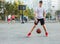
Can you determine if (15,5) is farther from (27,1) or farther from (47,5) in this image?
(47,5)

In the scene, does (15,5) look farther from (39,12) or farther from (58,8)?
(39,12)

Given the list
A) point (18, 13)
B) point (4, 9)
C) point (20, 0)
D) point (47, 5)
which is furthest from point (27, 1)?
point (4, 9)

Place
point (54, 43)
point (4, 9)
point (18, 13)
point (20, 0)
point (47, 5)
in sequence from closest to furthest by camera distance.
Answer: point (54, 43), point (4, 9), point (18, 13), point (20, 0), point (47, 5)

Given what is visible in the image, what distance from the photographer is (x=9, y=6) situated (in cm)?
7788

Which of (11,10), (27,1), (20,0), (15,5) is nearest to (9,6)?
(11,10)

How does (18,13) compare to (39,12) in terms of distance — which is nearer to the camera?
(39,12)

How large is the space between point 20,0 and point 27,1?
9776mm

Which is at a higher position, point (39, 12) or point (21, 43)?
point (39, 12)

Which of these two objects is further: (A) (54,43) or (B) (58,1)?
(B) (58,1)

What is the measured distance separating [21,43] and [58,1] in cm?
10162

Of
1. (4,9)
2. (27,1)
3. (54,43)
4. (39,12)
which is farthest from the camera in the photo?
(27,1)

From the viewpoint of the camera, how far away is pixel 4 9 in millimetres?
74500

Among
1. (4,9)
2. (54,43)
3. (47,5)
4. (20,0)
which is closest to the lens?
(54,43)

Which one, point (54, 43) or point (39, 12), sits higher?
point (39, 12)
